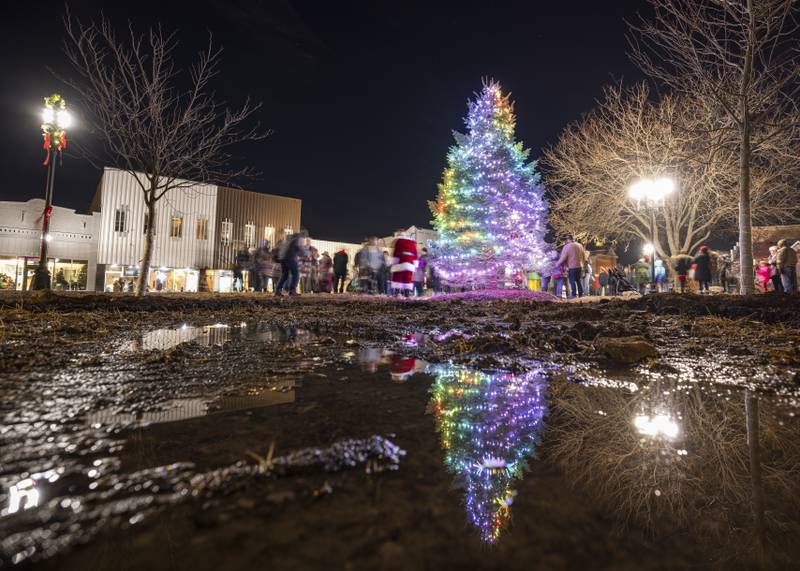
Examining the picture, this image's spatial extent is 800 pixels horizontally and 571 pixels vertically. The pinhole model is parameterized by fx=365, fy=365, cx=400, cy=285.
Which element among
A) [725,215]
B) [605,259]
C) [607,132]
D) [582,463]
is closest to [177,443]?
[582,463]

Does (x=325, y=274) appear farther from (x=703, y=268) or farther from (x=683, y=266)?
(x=703, y=268)

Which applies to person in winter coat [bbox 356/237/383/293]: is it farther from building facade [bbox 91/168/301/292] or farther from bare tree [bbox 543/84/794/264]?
building facade [bbox 91/168/301/292]

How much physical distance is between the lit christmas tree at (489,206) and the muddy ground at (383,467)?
13.0m

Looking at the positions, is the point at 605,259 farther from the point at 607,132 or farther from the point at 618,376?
the point at 618,376

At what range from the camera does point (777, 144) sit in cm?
1329

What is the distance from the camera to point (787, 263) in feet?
33.4

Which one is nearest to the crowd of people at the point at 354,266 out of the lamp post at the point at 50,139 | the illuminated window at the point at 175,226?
the lamp post at the point at 50,139

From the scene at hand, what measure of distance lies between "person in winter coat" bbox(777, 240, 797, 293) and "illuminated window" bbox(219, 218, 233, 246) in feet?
91.4

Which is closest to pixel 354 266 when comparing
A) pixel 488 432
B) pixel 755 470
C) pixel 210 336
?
pixel 210 336

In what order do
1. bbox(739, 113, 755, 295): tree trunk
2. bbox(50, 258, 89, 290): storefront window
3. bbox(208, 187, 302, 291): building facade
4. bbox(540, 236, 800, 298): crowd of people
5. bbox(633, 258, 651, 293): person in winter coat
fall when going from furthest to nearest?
bbox(208, 187, 302, 291): building facade < bbox(50, 258, 89, 290): storefront window < bbox(633, 258, 651, 293): person in winter coat < bbox(540, 236, 800, 298): crowd of people < bbox(739, 113, 755, 295): tree trunk

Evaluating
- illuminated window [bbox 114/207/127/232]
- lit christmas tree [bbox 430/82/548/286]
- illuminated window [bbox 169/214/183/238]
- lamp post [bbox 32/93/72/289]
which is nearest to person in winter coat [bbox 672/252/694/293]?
lit christmas tree [bbox 430/82/548/286]

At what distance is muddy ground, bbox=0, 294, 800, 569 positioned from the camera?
636 mm

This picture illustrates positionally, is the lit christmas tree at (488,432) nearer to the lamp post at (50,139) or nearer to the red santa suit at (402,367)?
the red santa suit at (402,367)

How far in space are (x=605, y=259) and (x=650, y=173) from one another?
20293 mm
